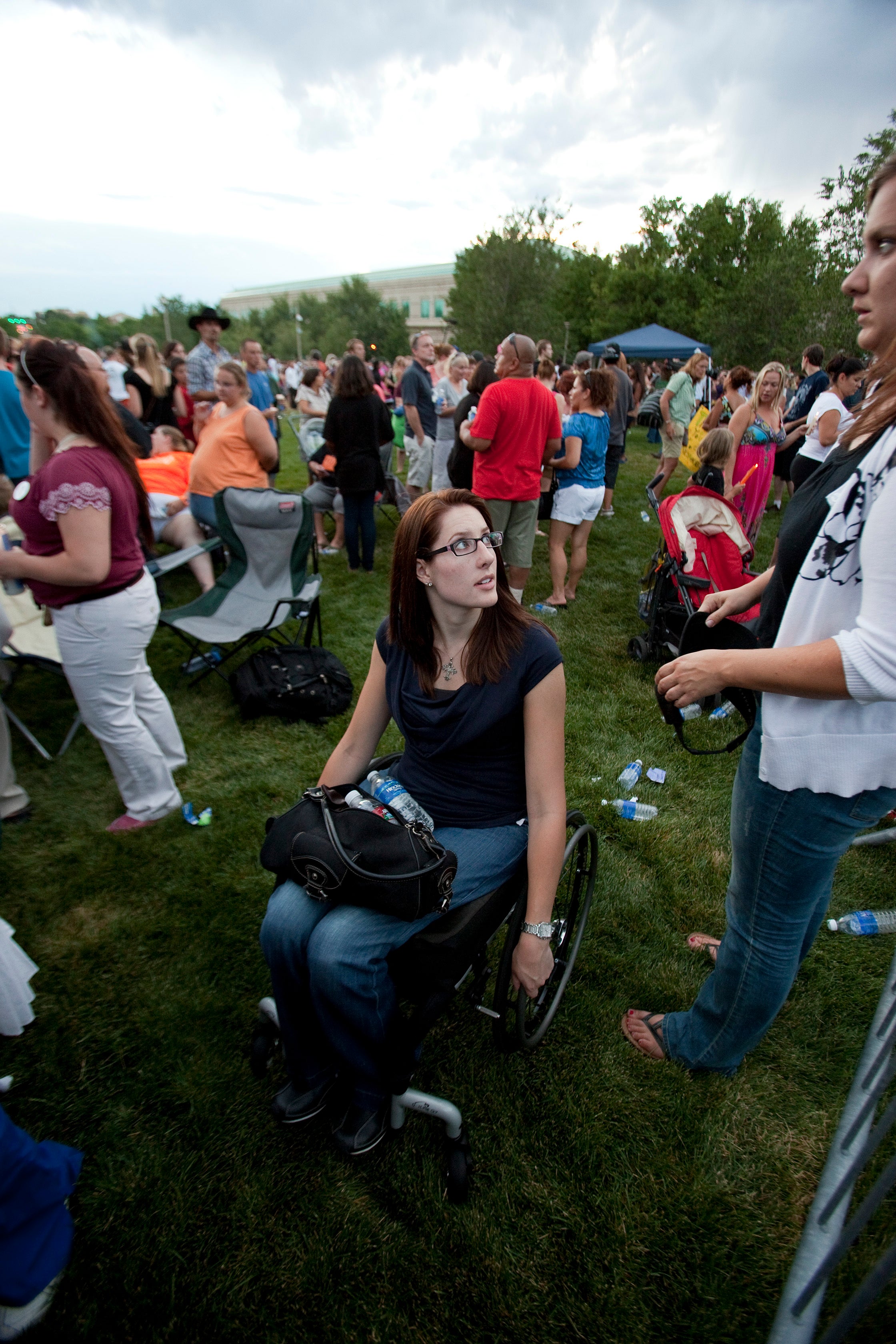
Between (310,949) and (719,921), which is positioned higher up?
(310,949)

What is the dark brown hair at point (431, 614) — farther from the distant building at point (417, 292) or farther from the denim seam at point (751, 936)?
the distant building at point (417, 292)

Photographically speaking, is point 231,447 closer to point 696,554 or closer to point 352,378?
point 352,378

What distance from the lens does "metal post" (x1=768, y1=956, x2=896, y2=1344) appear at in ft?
3.93

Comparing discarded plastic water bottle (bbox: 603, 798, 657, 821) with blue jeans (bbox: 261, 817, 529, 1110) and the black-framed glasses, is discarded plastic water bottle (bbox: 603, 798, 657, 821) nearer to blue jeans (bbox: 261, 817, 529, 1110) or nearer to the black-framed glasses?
blue jeans (bbox: 261, 817, 529, 1110)

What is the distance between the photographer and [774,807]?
1454 mm

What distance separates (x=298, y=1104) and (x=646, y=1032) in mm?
1158

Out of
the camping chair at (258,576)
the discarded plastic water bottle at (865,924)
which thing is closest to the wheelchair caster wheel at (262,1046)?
the discarded plastic water bottle at (865,924)

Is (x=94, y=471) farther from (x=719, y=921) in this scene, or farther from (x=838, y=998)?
(x=838, y=998)

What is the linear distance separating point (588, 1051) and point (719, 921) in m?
0.88

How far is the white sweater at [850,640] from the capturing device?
3.55ft

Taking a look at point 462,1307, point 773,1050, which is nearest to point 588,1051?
point 773,1050

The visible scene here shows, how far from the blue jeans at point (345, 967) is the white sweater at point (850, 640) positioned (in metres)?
0.81

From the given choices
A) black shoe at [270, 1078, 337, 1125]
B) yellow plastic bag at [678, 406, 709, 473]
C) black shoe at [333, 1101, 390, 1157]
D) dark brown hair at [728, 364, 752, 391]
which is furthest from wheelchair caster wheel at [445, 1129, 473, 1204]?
dark brown hair at [728, 364, 752, 391]

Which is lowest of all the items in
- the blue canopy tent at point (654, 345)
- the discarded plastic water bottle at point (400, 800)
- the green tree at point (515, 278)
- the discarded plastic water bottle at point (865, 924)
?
the discarded plastic water bottle at point (865, 924)
